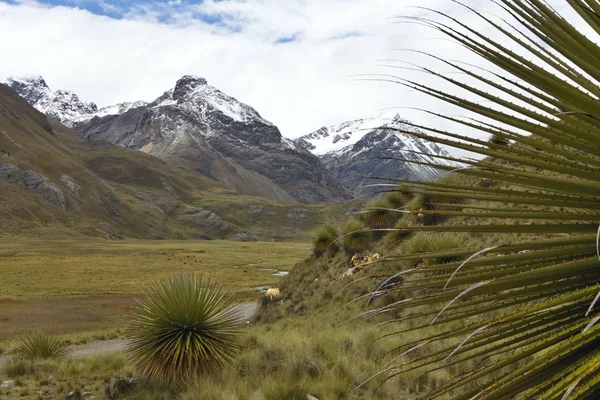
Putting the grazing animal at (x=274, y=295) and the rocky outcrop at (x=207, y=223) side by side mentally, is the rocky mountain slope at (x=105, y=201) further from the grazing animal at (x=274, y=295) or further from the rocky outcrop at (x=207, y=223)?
the grazing animal at (x=274, y=295)

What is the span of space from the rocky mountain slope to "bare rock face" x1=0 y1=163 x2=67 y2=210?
0.73 ft

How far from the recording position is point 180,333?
8.54m

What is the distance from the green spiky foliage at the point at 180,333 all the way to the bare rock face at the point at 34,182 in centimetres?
12300

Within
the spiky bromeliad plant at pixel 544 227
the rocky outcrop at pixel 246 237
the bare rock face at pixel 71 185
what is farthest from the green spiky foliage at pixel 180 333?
the rocky outcrop at pixel 246 237

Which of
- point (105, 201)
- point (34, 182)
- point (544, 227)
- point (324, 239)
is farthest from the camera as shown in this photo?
point (105, 201)

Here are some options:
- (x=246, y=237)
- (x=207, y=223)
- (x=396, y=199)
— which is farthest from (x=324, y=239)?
(x=207, y=223)

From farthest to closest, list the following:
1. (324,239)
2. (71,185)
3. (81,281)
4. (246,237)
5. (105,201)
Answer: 1. (246,237)
2. (105,201)
3. (71,185)
4. (81,281)
5. (324,239)

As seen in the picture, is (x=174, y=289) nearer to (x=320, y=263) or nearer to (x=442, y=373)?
(x=442, y=373)

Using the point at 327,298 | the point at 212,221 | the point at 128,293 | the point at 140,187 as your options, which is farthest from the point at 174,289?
the point at 140,187

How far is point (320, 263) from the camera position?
69.2 feet

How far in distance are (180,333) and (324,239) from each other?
13137 millimetres

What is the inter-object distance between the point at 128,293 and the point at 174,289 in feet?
103

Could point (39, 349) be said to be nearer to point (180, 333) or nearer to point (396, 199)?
point (180, 333)

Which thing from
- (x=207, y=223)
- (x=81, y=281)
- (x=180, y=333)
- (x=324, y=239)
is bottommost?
(x=81, y=281)
